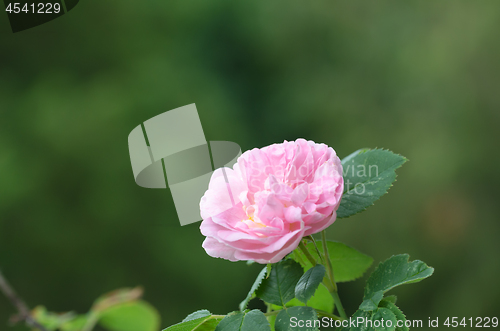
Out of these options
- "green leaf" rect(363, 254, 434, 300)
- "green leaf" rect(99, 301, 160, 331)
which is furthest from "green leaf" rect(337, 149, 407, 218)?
"green leaf" rect(99, 301, 160, 331)

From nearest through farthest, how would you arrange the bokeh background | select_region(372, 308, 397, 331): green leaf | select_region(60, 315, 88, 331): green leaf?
select_region(372, 308, 397, 331): green leaf
select_region(60, 315, 88, 331): green leaf
the bokeh background

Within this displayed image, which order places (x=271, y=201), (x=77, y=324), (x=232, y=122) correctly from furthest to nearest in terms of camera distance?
1. (x=232, y=122)
2. (x=77, y=324)
3. (x=271, y=201)

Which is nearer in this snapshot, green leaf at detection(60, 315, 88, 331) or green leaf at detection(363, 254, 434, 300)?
green leaf at detection(363, 254, 434, 300)

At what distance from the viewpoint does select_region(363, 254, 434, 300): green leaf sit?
0.20 m

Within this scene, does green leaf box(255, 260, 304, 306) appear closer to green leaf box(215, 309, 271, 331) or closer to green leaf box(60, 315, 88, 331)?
green leaf box(215, 309, 271, 331)

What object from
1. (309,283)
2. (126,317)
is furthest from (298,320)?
(126,317)

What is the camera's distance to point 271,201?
19cm

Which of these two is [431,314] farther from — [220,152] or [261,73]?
[220,152]

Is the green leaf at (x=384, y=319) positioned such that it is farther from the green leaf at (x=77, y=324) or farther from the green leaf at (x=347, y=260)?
the green leaf at (x=77, y=324)

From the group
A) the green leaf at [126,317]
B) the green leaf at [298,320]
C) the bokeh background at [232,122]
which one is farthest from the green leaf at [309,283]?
the bokeh background at [232,122]

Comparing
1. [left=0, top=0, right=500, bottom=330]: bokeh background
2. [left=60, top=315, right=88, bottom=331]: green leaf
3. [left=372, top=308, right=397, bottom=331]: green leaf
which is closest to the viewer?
[left=372, top=308, right=397, bottom=331]: green leaf

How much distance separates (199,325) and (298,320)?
0.05 metres

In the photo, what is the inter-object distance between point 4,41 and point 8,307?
0.81 metres

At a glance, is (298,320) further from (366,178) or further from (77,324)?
(77,324)
